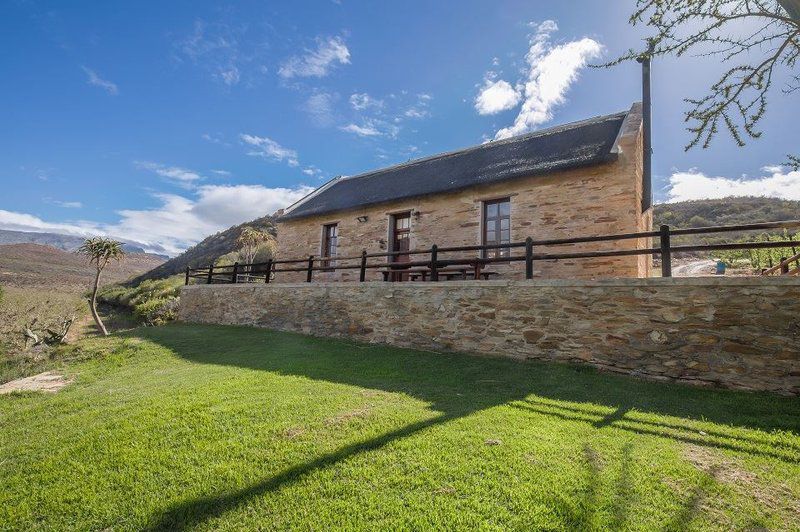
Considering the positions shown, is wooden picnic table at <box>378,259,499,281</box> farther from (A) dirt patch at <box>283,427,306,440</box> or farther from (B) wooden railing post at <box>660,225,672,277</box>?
(A) dirt patch at <box>283,427,306,440</box>

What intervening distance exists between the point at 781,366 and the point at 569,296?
291 cm

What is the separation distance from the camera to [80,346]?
10.7 metres

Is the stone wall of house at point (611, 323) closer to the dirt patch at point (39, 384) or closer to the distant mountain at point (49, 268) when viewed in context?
the dirt patch at point (39, 384)

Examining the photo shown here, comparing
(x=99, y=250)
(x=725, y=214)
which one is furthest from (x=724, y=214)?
(x=99, y=250)

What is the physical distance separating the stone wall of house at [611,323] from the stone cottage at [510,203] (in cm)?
270

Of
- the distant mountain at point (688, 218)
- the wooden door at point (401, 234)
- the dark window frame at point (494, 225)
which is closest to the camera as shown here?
the dark window frame at point (494, 225)

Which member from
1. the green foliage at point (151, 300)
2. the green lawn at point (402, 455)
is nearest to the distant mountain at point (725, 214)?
the green lawn at point (402, 455)

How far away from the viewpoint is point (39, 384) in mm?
6926

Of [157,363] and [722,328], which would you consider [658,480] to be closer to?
[722,328]

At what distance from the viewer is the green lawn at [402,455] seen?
8.77 ft

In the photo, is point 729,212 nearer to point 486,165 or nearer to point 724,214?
point 724,214

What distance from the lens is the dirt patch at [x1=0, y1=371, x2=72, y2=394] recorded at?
6512 millimetres

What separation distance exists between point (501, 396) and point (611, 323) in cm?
276

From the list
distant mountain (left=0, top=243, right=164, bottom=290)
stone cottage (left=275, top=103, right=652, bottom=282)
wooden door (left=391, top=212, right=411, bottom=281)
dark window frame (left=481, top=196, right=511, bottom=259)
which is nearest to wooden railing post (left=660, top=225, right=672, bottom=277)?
stone cottage (left=275, top=103, right=652, bottom=282)
